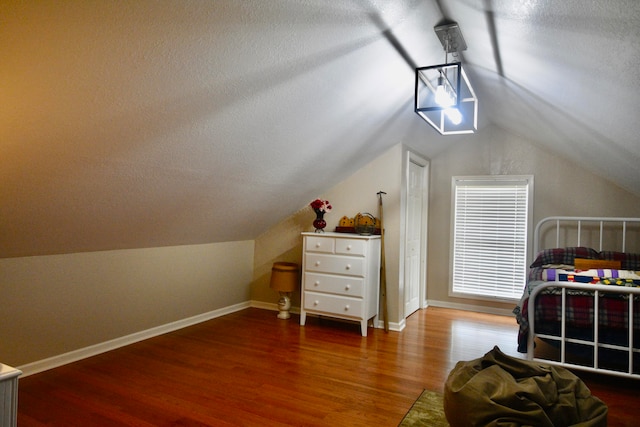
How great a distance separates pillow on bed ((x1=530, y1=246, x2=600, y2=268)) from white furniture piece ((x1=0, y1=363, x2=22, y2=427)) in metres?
4.24

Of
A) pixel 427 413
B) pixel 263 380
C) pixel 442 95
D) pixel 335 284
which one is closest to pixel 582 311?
pixel 427 413

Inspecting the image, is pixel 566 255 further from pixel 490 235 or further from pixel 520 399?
pixel 520 399

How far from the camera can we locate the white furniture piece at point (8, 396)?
138cm

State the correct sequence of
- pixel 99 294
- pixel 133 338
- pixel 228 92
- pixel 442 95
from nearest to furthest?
pixel 228 92 < pixel 442 95 < pixel 99 294 < pixel 133 338

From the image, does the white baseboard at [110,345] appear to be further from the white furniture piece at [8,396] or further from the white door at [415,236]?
the white door at [415,236]

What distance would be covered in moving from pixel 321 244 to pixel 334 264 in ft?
0.82

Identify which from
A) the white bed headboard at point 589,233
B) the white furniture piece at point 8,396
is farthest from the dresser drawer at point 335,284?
the white furniture piece at point 8,396

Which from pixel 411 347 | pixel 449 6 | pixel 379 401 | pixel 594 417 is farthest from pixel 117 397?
pixel 449 6

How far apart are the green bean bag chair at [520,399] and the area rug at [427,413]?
0.38 m

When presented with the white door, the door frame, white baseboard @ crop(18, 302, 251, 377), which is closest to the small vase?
the door frame

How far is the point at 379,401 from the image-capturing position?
2.47 meters

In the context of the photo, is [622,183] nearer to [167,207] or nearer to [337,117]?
[337,117]

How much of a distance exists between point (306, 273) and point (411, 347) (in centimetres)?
128

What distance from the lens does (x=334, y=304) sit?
4.00 metres
